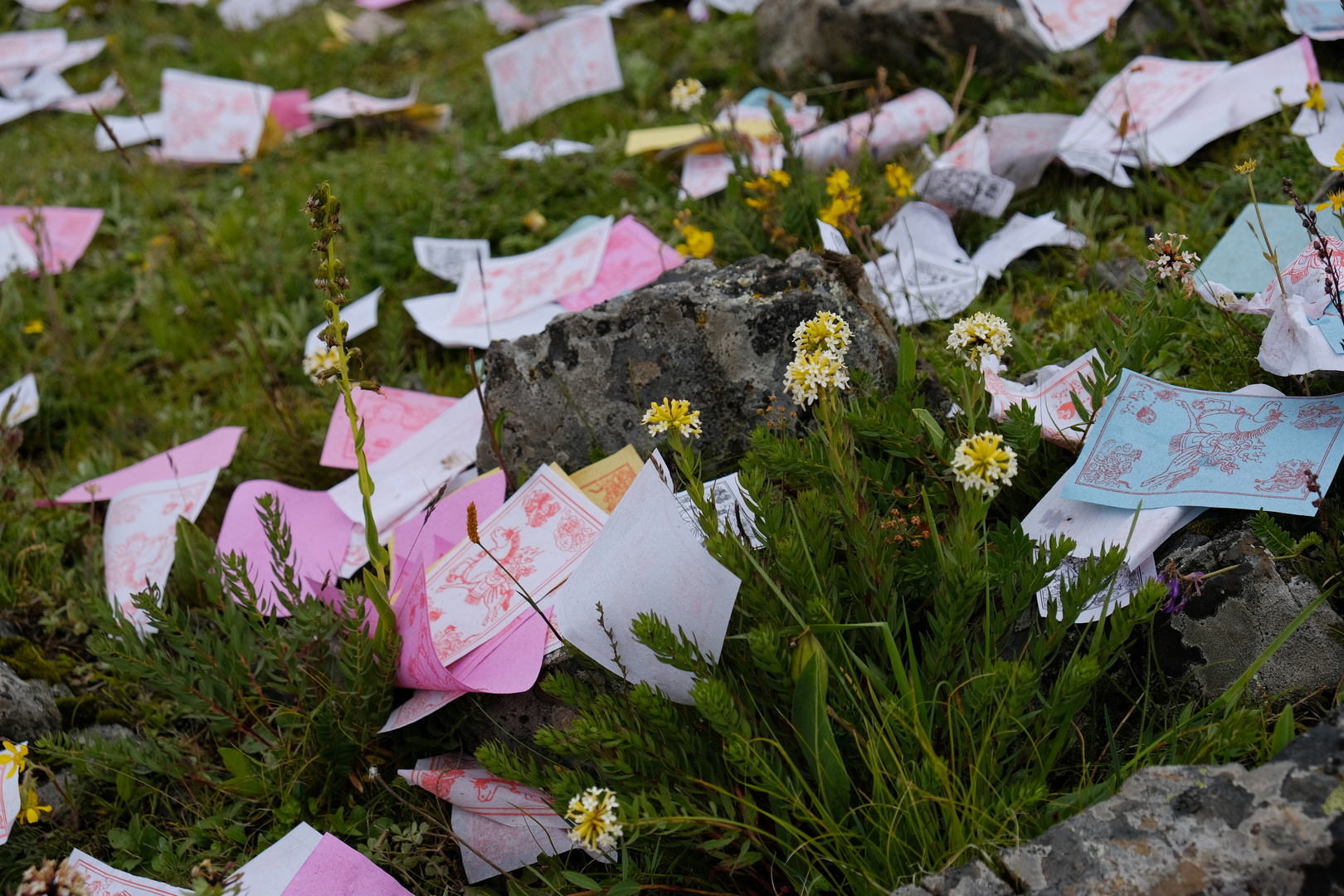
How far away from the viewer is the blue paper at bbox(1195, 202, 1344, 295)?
6.70ft

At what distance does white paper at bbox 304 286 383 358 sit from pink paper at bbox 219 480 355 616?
2.18 ft

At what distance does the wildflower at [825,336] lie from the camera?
1.40 m

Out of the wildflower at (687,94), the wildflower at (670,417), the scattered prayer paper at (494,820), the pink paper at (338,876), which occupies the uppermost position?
the wildflower at (687,94)

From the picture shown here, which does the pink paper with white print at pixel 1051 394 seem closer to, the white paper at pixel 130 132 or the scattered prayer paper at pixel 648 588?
the scattered prayer paper at pixel 648 588

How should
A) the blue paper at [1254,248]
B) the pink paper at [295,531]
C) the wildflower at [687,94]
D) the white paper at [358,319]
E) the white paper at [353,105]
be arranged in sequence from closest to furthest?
the blue paper at [1254,248] → the pink paper at [295,531] → the wildflower at [687,94] → the white paper at [358,319] → the white paper at [353,105]

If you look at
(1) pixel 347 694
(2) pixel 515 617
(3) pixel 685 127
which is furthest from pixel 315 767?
(3) pixel 685 127

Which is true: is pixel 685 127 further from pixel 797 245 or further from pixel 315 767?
pixel 315 767

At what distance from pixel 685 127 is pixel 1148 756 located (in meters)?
2.74

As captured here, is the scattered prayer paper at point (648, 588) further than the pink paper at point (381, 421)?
Result: No

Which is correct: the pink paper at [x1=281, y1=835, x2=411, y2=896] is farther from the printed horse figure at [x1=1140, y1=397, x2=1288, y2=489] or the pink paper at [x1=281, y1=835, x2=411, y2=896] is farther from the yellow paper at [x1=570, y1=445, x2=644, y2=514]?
the printed horse figure at [x1=1140, y1=397, x2=1288, y2=489]

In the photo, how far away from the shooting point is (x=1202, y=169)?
8.86 ft

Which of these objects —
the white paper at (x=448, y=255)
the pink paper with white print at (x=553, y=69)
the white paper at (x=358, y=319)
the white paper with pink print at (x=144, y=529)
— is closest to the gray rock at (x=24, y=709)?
the white paper with pink print at (x=144, y=529)

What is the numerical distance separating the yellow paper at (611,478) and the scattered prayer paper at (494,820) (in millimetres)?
551

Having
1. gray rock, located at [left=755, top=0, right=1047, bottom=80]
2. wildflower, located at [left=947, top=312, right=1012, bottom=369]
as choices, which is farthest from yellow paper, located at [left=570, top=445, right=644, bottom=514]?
gray rock, located at [left=755, top=0, right=1047, bottom=80]
